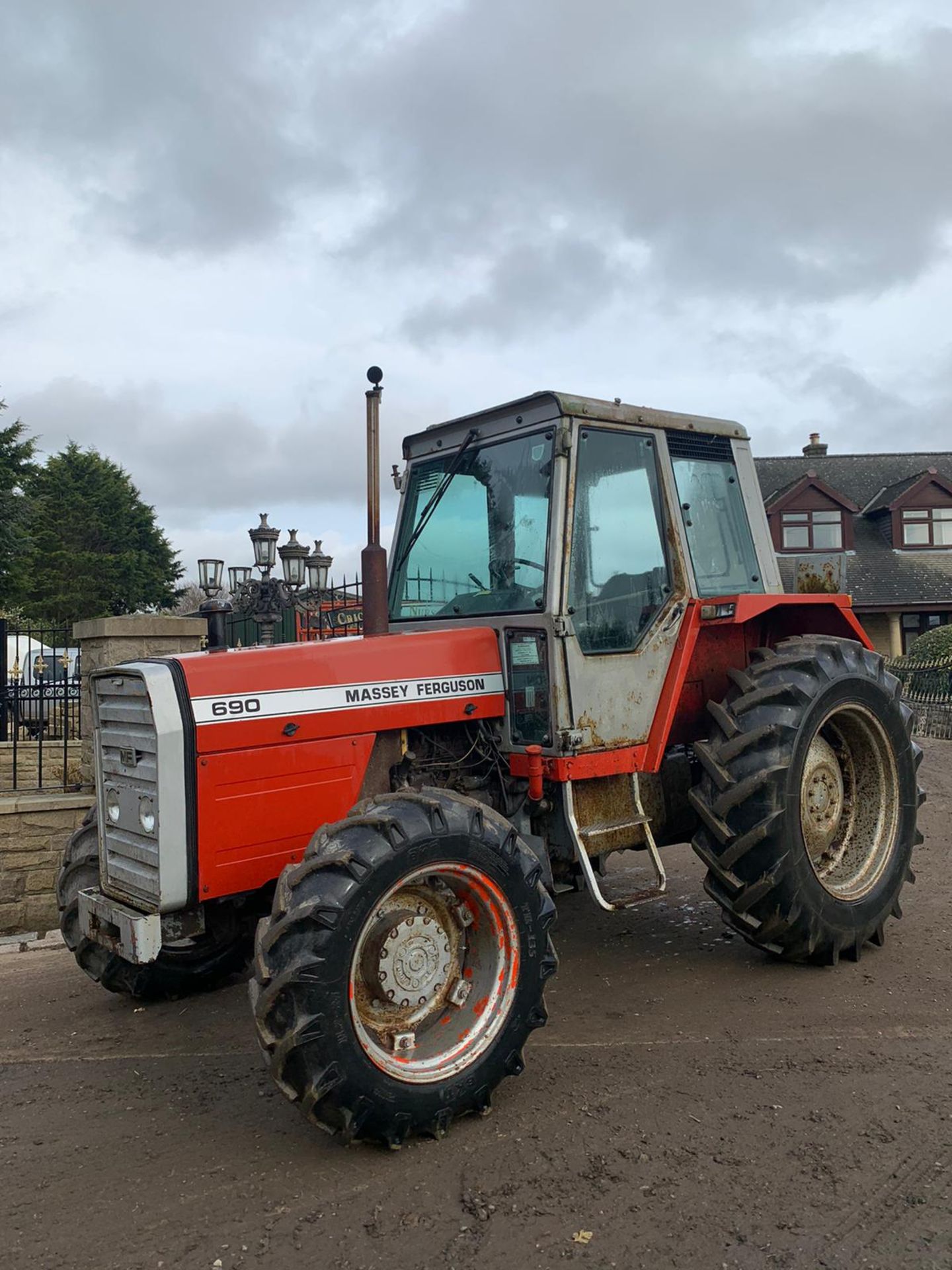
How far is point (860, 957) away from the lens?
190 inches

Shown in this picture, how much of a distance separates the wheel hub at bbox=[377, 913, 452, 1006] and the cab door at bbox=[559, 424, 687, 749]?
46.2 inches

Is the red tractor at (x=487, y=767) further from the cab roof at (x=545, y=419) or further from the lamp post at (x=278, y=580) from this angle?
the lamp post at (x=278, y=580)

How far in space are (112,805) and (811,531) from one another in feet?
83.5

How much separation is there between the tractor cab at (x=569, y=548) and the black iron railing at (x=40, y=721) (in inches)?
142

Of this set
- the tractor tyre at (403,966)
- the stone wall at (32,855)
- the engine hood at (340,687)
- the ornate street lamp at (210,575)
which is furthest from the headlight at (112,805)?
the ornate street lamp at (210,575)

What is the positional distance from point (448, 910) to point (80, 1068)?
1750 mm

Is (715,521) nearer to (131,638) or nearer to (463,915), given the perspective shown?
(463,915)

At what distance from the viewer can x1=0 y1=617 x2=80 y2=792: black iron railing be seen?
23.9ft

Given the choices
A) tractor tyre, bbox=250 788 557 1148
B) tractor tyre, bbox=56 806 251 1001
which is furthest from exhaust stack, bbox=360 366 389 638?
tractor tyre, bbox=56 806 251 1001

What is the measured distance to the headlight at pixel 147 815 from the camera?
3.47 meters

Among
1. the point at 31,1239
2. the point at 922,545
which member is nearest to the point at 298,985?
the point at 31,1239

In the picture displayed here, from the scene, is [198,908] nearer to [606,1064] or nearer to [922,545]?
[606,1064]

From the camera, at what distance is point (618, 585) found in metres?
4.50

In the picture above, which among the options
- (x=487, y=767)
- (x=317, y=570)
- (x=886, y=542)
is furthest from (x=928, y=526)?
(x=487, y=767)
